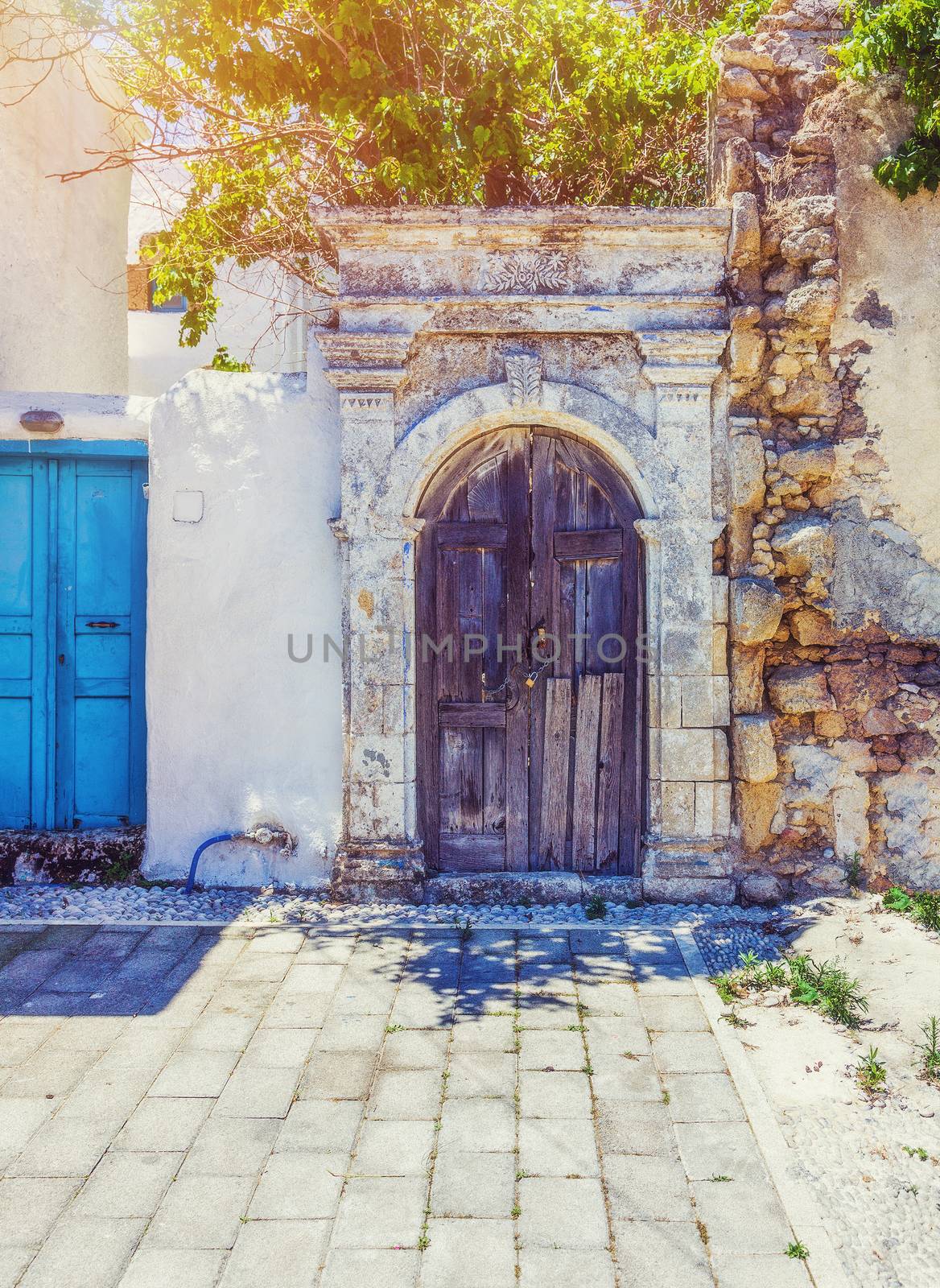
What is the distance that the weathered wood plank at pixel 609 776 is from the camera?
17.0 feet

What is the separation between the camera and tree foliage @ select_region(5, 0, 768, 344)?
534 cm

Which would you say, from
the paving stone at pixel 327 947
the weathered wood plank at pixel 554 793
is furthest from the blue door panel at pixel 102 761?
the weathered wood plank at pixel 554 793

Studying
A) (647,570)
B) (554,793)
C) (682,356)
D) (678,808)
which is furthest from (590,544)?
(678,808)

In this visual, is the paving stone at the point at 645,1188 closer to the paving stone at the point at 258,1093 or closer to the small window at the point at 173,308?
the paving stone at the point at 258,1093

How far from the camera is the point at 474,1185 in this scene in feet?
8.86

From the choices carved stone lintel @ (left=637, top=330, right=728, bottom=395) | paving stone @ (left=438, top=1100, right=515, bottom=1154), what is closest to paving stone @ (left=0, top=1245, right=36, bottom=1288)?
paving stone @ (left=438, top=1100, right=515, bottom=1154)

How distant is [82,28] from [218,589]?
3.92 metres

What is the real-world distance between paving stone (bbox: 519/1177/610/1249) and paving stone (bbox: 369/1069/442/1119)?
475mm

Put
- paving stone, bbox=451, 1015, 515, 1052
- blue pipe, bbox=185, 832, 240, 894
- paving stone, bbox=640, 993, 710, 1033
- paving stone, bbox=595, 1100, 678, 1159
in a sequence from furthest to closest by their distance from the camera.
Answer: blue pipe, bbox=185, 832, 240, 894
paving stone, bbox=640, 993, 710, 1033
paving stone, bbox=451, 1015, 515, 1052
paving stone, bbox=595, 1100, 678, 1159

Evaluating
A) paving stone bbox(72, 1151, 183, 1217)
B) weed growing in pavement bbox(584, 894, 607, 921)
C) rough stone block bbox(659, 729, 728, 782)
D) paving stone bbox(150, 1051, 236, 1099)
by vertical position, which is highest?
rough stone block bbox(659, 729, 728, 782)

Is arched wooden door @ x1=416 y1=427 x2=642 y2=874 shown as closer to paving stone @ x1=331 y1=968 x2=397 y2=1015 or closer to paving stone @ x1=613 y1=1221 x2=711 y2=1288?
paving stone @ x1=331 y1=968 x2=397 y2=1015

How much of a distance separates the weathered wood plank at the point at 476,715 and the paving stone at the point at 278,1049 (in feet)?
6.38

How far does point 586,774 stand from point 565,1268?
2.94 m

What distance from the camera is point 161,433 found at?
529cm
